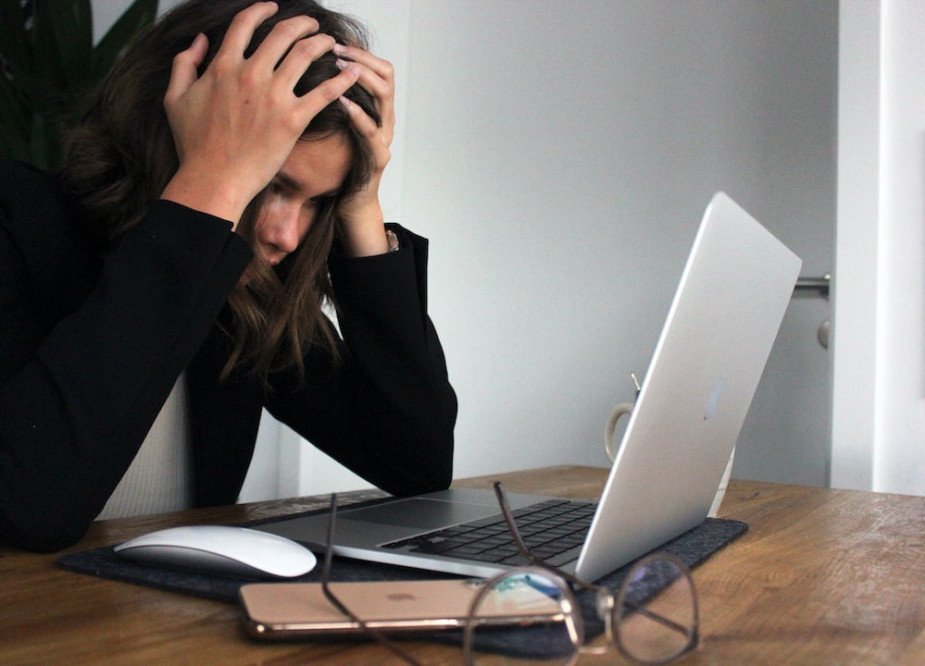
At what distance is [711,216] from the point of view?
562 millimetres

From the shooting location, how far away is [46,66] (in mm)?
2057

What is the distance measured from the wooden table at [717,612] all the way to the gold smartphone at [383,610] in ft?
0.04

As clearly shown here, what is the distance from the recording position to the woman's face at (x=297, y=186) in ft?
3.19

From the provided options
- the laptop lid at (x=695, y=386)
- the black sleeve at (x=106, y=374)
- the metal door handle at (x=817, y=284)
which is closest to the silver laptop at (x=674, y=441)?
the laptop lid at (x=695, y=386)

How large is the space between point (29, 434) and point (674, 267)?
2120 millimetres

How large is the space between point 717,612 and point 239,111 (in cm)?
59

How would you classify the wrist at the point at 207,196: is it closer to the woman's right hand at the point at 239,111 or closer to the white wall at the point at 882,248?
the woman's right hand at the point at 239,111

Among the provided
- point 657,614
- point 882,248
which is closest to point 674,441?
point 657,614

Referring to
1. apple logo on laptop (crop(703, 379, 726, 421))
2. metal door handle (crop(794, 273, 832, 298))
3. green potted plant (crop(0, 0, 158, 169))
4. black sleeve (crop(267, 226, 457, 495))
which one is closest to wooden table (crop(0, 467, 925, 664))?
apple logo on laptop (crop(703, 379, 726, 421))

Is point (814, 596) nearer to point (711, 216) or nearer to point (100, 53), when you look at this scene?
point (711, 216)

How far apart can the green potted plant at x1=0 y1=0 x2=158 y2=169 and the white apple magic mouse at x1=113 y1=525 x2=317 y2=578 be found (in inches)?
63.9

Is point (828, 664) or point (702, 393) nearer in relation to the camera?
point (828, 664)

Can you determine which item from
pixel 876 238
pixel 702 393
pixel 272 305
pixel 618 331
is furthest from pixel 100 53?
pixel 702 393

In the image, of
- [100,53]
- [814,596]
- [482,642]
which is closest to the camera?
[482,642]
